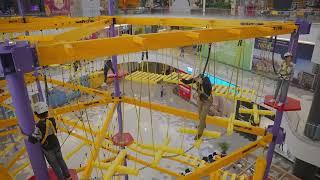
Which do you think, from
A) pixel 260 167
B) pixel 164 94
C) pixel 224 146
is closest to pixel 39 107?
pixel 260 167

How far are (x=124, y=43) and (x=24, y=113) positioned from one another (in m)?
1.31

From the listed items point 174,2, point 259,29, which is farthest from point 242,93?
point 174,2

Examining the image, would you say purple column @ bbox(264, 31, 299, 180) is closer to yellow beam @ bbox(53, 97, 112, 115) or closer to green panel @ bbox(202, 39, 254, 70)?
yellow beam @ bbox(53, 97, 112, 115)

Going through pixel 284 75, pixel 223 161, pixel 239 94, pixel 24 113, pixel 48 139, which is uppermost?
pixel 24 113

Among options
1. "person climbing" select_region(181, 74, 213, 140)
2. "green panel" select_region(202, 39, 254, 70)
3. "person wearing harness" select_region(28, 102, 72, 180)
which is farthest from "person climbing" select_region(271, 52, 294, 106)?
"green panel" select_region(202, 39, 254, 70)

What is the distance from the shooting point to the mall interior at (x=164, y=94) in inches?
119

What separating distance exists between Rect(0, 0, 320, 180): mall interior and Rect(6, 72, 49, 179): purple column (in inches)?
0.4

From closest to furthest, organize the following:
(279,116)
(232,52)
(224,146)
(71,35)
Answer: (71,35) → (279,116) → (224,146) → (232,52)

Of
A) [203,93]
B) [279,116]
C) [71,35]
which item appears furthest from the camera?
[279,116]

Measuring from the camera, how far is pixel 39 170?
2951 millimetres

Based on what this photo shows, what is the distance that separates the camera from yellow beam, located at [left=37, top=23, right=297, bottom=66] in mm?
2645

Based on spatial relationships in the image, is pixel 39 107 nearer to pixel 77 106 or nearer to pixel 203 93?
pixel 203 93

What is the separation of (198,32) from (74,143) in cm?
1301

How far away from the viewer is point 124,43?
3047mm
